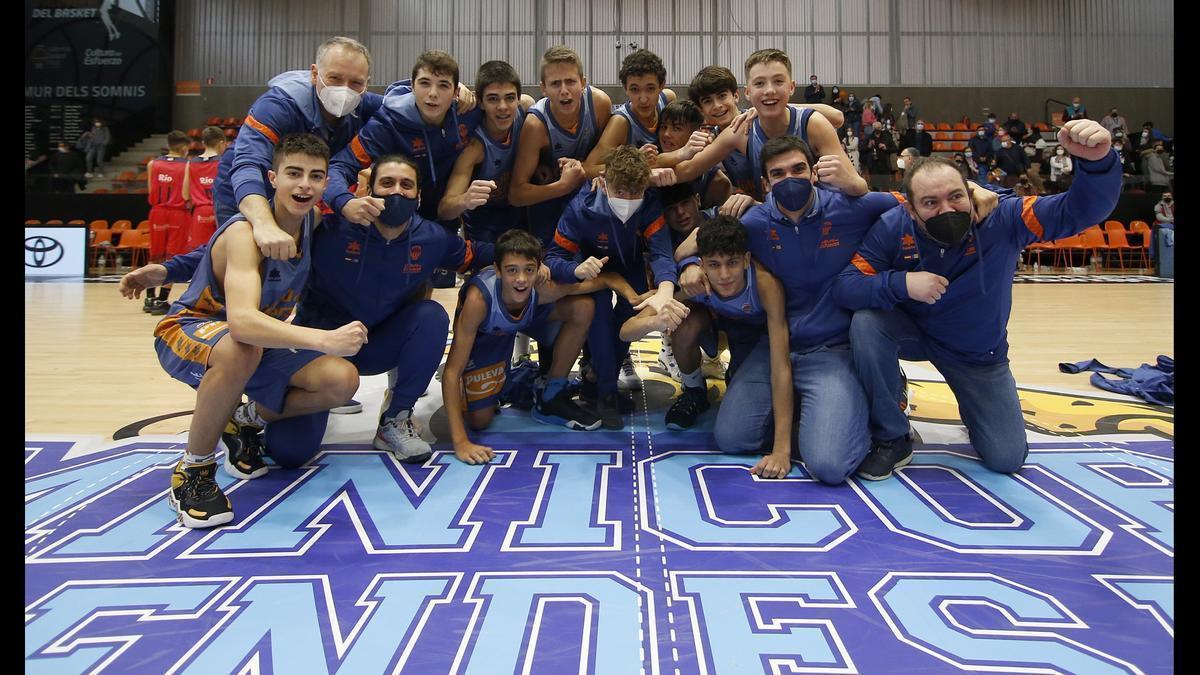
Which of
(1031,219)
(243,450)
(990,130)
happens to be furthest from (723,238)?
(990,130)

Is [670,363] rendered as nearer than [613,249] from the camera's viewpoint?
No

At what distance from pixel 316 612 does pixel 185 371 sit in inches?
59.2

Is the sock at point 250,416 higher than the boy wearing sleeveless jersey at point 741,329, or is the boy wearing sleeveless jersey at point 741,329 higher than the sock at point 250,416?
Answer: the boy wearing sleeveless jersey at point 741,329

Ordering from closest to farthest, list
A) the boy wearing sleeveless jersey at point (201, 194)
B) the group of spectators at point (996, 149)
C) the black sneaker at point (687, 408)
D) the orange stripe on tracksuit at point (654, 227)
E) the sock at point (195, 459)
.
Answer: the sock at point (195, 459)
the black sneaker at point (687, 408)
the orange stripe on tracksuit at point (654, 227)
the boy wearing sleeveless jersey at point (201, 194)
the group of spectators at point (996, 149)

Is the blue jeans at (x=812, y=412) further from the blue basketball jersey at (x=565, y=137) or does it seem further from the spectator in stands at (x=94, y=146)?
the spectator in stands at (x=94, y=146)

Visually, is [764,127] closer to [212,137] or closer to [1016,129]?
[212,137]

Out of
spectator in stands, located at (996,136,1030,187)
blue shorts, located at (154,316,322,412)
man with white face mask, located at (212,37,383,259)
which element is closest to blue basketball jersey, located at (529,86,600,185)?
man with white face mask, located at (212,37,383,259)

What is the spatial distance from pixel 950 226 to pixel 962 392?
88cm

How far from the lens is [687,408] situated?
405cm

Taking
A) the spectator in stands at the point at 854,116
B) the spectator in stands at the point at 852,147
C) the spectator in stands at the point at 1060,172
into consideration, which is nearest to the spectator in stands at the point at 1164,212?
the spectator in stands at the point at 1060,172

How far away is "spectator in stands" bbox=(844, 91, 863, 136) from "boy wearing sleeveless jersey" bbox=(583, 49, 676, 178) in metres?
14.7

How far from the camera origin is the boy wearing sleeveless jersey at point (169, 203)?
889cm

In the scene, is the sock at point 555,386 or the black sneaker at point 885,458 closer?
the black sneaker at point 885,458

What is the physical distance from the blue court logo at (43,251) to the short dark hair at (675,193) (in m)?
13.3
